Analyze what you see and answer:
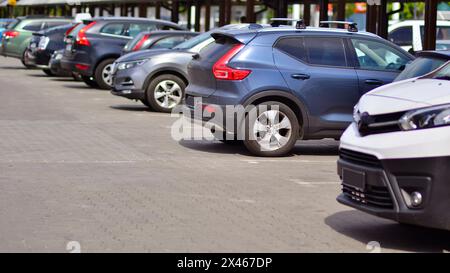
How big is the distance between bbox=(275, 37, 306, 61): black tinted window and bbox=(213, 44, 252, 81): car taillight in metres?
0.52

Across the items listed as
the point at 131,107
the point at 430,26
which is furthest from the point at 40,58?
the point at 430,26

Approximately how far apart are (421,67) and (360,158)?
5.18 feet

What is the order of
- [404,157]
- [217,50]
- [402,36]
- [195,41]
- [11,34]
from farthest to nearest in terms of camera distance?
1. [11,34]
2. [402,36]
3. [195,41]
4. [217,50]
5. [404,157]

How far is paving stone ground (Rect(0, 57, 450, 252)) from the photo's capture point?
797 centimetres

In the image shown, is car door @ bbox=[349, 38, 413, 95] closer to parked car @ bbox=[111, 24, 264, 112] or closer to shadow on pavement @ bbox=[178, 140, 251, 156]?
shadow on pavement @ bbox=[178, 140, 251, 156]

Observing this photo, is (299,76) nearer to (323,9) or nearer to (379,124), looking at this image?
(379,124)

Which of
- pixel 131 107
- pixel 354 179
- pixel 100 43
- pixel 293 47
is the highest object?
pixel 293 47

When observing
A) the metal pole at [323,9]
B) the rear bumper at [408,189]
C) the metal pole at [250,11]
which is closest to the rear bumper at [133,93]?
the metal pole at [323,9]

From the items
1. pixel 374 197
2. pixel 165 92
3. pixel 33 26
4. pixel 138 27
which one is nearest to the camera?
pixel 374 197

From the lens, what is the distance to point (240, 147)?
14750mm

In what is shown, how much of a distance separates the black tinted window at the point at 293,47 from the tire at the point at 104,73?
12.0 m

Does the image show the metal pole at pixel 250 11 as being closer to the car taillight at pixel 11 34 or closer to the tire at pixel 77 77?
the tire at pixel 77 77

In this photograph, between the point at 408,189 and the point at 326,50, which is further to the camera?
the point at 326,50
